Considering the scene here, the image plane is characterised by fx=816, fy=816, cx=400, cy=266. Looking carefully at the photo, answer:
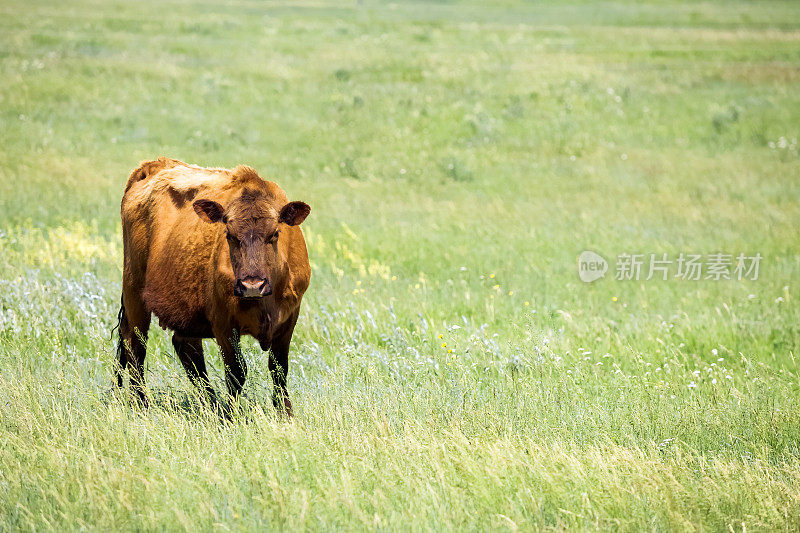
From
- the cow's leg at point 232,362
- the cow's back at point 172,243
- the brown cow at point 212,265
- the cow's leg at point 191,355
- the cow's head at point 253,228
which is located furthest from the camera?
the cow's leg at point 191,355

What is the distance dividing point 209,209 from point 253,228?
0.41 metres

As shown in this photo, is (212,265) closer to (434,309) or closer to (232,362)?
(232,362)

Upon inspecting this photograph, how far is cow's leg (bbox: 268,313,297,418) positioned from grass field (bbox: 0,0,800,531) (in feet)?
0.39

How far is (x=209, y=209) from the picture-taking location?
5.45 metres

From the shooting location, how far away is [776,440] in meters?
5.41

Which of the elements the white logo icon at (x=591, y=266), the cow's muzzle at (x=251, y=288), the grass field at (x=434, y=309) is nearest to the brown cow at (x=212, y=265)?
the cow's muzzle at (x=251, y=288)

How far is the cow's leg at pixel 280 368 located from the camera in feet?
18.7

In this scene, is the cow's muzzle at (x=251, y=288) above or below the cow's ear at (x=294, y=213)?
below

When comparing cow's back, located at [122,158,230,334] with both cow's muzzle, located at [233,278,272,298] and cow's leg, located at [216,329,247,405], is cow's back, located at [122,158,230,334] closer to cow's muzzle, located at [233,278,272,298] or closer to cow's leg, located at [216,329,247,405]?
cow's leg, located at [216,329,247,405]

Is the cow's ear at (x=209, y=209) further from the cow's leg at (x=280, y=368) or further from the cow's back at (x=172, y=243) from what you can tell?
the cow's leg at (x=280, y=368)

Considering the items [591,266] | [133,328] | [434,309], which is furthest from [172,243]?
[591,266]

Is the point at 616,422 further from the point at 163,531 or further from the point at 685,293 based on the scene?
the point at 685,293

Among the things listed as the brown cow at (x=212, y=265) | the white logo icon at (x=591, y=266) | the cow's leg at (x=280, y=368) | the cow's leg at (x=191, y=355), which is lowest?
the white logo icon at (x=591, y=266)

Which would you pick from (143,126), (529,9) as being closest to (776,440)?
(143,126)
